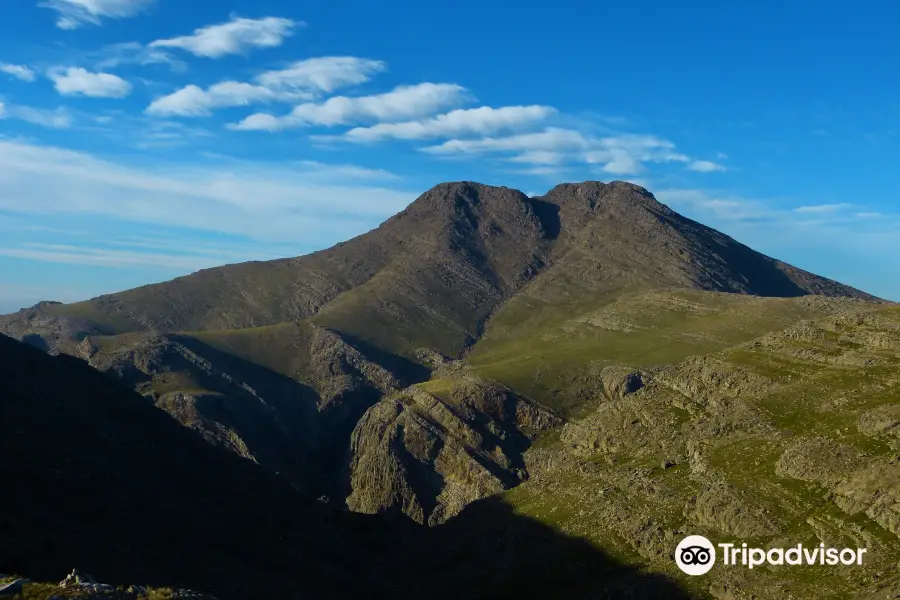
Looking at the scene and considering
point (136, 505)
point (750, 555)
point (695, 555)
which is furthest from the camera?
point (136, 505)

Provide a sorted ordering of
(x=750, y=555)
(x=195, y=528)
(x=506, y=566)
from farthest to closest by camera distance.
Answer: (x=506, y=566), (x=195, y=528), (x=750, y=555)

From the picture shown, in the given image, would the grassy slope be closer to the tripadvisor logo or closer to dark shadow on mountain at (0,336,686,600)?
the tripadvisor logo

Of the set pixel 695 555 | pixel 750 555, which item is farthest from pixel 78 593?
pixel 695 555

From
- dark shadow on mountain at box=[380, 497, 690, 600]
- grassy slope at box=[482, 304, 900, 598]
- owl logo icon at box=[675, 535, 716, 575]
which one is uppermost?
grassy slope at box=[482, 304, 900, 598]

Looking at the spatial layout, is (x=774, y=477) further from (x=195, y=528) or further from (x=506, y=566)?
(x=195, y=528)

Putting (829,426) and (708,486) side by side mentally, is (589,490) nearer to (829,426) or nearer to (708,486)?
(708,486)

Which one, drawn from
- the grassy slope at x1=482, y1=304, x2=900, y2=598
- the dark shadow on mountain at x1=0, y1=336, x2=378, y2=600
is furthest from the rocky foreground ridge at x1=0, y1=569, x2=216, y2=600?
the grassy slope at x1=482, y1=304, x2=900, y2=598
